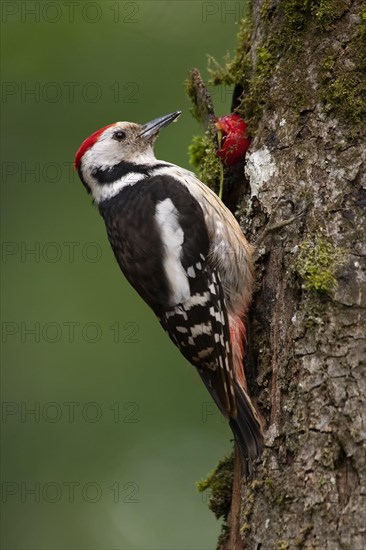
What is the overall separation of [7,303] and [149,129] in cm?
223

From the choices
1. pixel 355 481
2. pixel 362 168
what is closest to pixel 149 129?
pixel 362 168

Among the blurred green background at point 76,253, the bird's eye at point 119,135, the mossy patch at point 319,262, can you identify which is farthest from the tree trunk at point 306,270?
the blurred green background at point 76,253

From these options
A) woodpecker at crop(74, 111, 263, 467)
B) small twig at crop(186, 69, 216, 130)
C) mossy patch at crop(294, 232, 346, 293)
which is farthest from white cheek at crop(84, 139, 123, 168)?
mossy patch at crop(294, 232, 346, 293)

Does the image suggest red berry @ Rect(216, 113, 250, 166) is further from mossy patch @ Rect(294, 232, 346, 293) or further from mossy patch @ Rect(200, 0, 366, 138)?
mossy patch @ Rect(294, 232, 346, 293)

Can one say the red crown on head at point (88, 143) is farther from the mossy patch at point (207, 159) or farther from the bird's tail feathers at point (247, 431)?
the bird's tail feathers at point (247, 431)

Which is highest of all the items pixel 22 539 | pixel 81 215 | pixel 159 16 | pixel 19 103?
pixel 159 16

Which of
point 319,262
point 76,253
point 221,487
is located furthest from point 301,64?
point 76,253

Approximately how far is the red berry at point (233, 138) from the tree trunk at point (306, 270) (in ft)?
0.20

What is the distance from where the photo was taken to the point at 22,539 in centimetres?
631

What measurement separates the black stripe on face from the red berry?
1.42 feet

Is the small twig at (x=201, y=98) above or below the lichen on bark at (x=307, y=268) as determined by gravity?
above

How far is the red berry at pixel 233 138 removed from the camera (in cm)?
371

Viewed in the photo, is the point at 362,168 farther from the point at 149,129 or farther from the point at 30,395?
the point at 30,395

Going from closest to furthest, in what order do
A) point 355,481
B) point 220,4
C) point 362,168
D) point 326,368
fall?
point 355,481 < point 326,368 < point 362,168 < point 220,4
